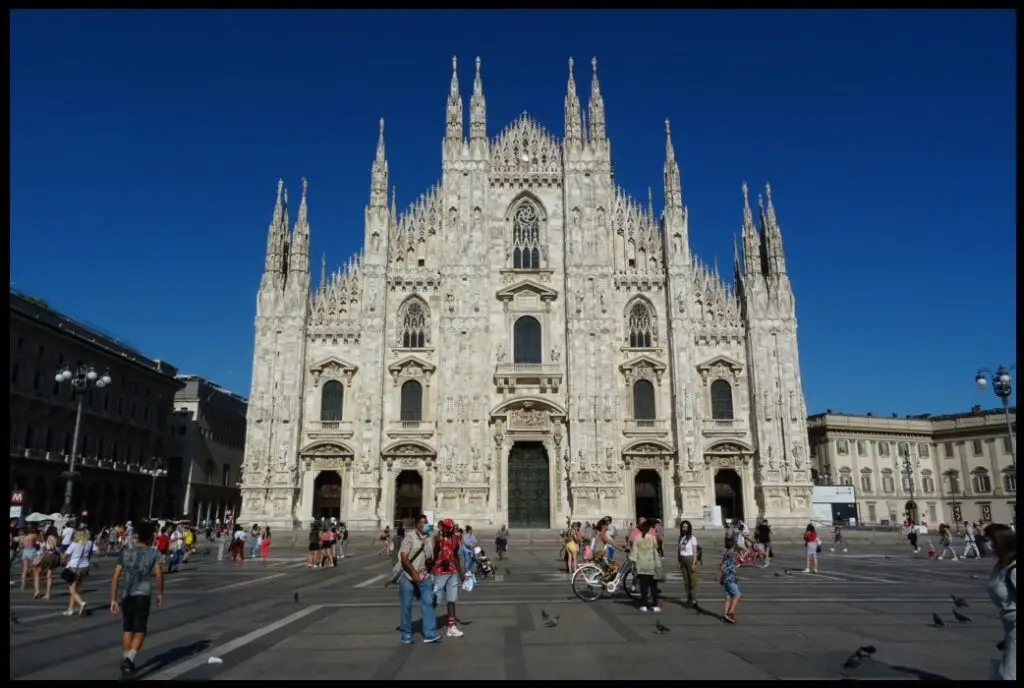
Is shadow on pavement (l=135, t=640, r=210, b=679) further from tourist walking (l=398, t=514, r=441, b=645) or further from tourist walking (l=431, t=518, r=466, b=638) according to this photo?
tourist walking (l=431, t=518, r=466, b=638)

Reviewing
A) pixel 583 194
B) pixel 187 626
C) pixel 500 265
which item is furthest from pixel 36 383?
pixel 187 626

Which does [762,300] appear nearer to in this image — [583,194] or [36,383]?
[583,194]

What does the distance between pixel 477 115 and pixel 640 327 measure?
52.4ft

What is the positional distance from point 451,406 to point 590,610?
89.7 ft

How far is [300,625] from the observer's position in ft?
36.9

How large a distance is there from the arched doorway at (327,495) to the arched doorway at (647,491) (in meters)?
16.2

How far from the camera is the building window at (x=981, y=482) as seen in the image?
62281mm

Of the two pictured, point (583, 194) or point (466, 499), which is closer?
point (466, 499)

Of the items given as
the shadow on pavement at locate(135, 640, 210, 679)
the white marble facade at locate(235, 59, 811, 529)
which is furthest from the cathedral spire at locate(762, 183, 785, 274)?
the shadow on pavement at locate(135, 640, 210, 679)

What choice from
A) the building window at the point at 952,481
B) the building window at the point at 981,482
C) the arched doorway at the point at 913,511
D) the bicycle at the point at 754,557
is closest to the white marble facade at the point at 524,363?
the bicycle at the point at 754,557

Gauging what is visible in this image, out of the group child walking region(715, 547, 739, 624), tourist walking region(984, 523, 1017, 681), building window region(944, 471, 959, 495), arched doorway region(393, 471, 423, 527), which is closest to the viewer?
tourist walking region(984, 523, 1017, 681)

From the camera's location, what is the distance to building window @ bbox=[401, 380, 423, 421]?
40.5 m

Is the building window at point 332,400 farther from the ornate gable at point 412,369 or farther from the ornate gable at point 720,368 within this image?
the ornate gable at point 720,368

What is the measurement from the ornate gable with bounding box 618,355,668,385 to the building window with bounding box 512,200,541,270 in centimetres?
779
